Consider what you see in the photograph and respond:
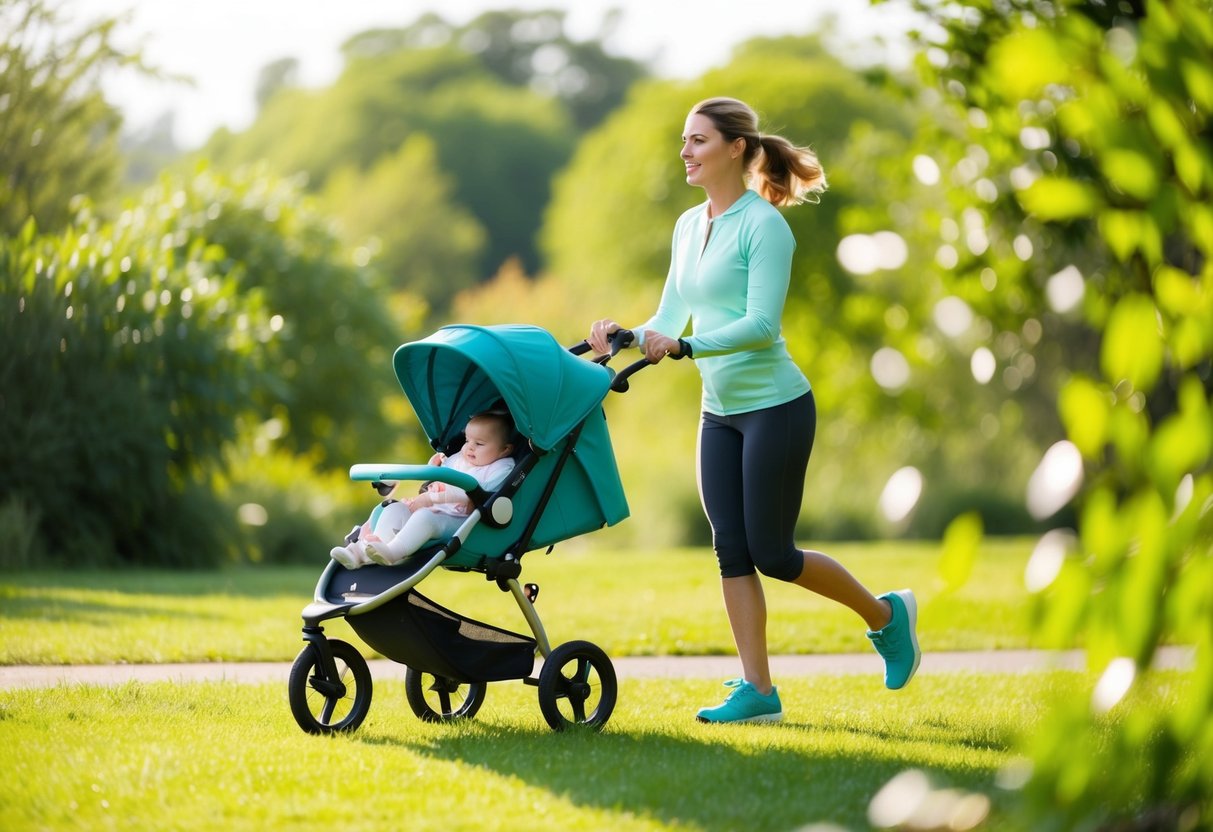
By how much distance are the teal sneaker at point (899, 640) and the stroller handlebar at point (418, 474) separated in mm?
1687

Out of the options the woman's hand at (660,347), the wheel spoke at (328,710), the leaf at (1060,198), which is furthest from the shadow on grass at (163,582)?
the leaf at (1060,198)

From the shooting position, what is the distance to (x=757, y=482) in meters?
5.04

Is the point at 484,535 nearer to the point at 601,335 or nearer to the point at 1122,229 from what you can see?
the point at 601,335

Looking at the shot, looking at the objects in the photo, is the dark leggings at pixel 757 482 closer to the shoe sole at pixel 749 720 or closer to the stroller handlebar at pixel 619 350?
the stroller handlebar at pixel 619 350

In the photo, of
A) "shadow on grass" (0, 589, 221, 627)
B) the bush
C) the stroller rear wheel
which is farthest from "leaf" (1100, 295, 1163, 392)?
the bush

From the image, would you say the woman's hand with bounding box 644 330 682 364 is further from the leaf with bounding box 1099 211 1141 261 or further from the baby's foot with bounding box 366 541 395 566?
the leaf with bounding box 1099 211 1141 261

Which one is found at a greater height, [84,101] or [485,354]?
[84,101]

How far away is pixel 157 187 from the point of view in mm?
15102

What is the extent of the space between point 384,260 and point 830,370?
23.5 metres

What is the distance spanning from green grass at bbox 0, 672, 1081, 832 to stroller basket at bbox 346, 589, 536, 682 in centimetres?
22

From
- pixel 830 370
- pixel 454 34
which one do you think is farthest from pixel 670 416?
pixel 454 34

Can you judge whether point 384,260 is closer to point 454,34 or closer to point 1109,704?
point 454,34

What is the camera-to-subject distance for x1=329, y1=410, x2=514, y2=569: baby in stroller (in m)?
4.58

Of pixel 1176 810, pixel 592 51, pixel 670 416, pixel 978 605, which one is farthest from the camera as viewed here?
pixel 592 51
